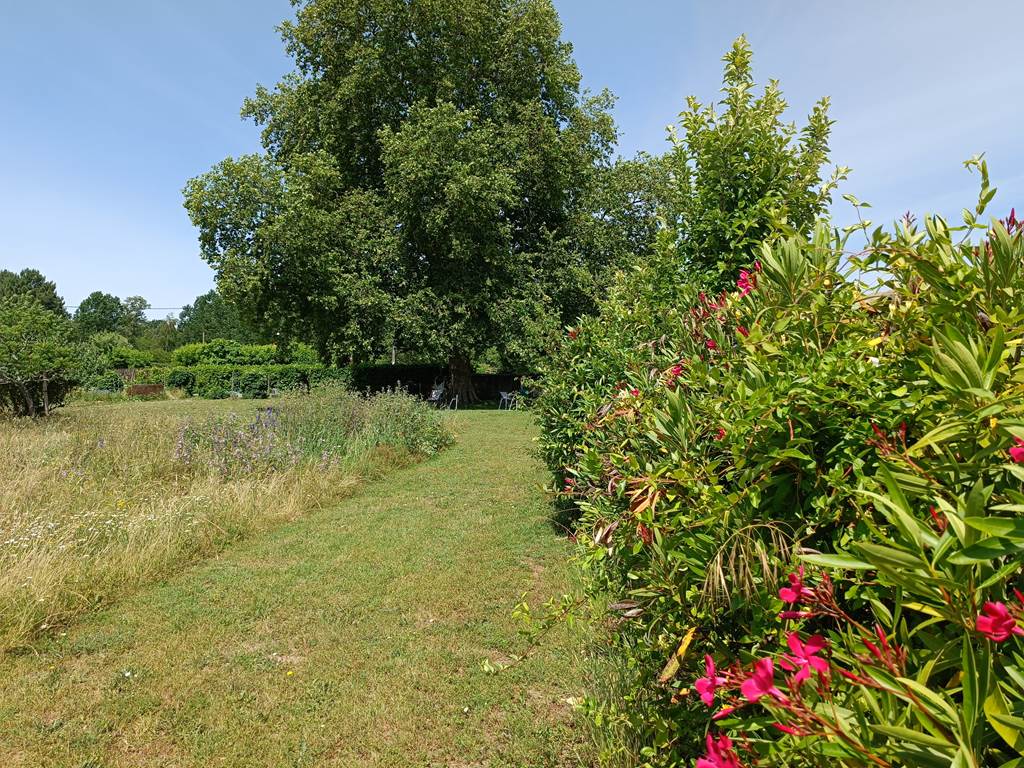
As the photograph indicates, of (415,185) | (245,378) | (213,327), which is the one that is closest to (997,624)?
(415,185)

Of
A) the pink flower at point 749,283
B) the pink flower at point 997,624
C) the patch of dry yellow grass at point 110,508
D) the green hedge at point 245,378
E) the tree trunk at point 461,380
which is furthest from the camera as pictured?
the green hedge at point 245,378

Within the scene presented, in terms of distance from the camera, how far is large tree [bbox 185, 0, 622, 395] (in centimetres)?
1686

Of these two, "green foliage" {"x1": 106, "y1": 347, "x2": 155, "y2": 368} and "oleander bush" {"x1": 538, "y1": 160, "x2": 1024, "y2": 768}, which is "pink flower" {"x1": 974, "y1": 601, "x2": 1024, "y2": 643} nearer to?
"oleander bush" {"x1": 538, "y1": 160, "x2": 1024, "y2": 768}

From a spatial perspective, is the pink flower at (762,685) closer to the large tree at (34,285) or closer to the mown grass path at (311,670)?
the mown grass path at (311,670)

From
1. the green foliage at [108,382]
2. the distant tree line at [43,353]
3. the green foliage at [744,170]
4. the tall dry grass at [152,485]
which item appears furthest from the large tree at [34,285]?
the green foliage at [744,170]

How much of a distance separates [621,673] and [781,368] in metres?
1.76

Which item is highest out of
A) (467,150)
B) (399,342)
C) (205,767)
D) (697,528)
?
(467,150)

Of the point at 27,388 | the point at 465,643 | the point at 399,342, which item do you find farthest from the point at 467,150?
the point at 465,643

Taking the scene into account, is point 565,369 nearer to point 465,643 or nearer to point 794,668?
point 465,643

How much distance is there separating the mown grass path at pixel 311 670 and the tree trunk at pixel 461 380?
53.4 ft

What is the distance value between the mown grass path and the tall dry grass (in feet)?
0.97

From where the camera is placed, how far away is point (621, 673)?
2.57 metres

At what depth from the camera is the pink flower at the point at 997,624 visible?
672 mm

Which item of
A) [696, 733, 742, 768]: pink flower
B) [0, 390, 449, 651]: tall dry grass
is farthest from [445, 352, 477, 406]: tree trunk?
[696, 733, 742, 768]: pink flower
